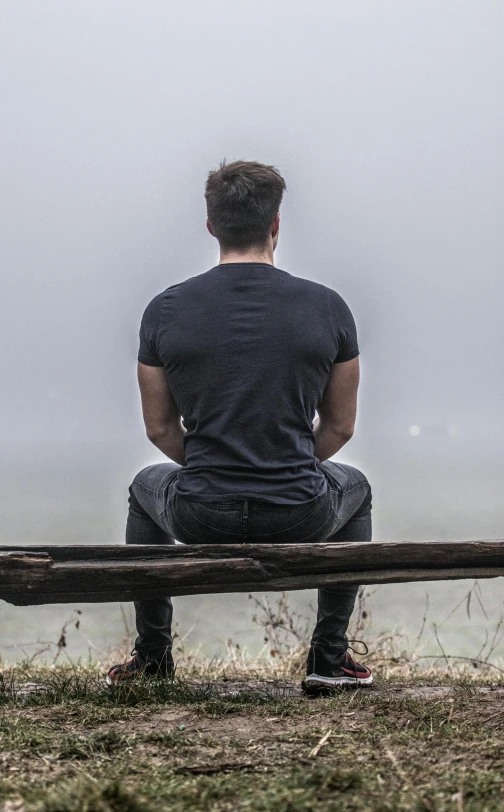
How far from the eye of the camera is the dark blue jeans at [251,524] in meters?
3.41

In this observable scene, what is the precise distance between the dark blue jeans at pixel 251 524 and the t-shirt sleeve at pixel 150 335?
453 millimetres

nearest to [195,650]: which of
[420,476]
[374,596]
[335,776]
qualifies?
[374,596]

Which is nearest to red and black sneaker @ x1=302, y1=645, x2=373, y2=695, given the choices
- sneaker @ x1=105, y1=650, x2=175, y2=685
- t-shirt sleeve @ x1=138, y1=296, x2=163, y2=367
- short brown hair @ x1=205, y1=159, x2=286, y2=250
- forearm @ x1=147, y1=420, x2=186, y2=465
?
sneaker @ x1=105, y1=650, x2=175, y2=685

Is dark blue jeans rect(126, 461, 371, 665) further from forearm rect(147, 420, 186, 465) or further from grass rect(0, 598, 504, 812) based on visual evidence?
grass rect(0, 598, 504, 812)

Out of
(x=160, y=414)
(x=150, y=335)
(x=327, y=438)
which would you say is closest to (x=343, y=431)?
(x=327, y=438)

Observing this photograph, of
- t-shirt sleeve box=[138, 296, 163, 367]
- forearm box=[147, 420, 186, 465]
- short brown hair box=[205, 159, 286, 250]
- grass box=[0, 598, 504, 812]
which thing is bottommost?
grass box=[0, 598, 504, 812]

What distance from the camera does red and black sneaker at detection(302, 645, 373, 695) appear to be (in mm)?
3766

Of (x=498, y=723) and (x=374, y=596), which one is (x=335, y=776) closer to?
(x=498, y=723)

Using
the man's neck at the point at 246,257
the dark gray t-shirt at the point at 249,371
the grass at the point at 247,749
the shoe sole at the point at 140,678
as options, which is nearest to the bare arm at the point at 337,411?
the dark gray t-shirt at the point at 249,371

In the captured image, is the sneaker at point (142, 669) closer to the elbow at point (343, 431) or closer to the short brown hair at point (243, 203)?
the elbow at point (343, 431)

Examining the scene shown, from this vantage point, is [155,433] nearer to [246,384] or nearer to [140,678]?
[246,384]

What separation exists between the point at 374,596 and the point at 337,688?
1921 mm

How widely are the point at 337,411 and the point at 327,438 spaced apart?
130 mm

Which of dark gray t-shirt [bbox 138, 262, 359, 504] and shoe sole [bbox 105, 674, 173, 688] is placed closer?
dark gray t-shirt [bbox 138, 262, 359, 504]
